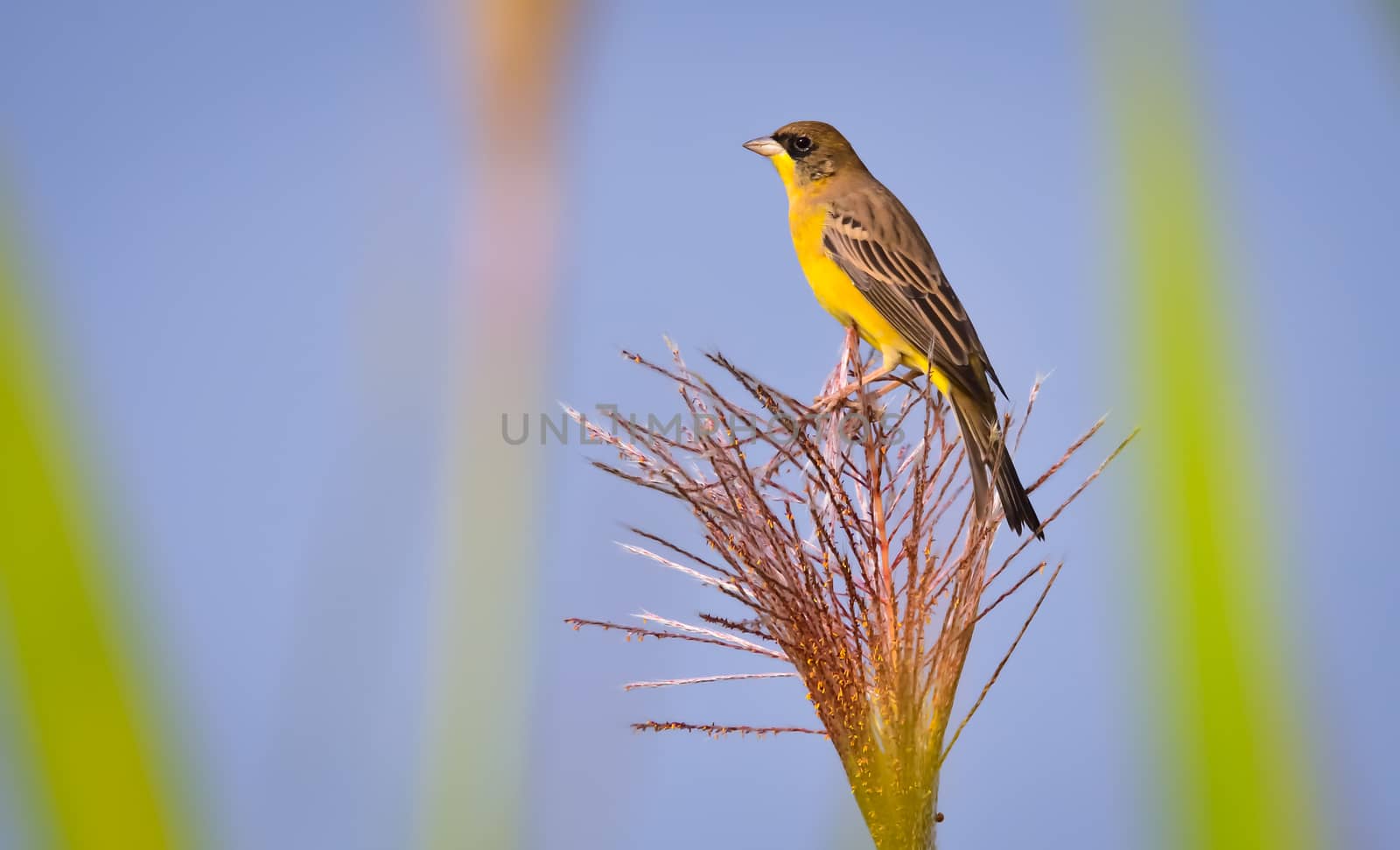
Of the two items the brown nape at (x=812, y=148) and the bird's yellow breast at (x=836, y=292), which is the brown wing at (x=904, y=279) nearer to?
the bird's yellow breast at (x=836, y=292)

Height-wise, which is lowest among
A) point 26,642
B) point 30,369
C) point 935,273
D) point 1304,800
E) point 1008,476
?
point 1304,800

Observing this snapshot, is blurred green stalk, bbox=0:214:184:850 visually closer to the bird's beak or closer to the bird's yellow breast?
the bird's yellow breast

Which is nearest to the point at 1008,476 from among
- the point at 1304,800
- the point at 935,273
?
the point at 935,273

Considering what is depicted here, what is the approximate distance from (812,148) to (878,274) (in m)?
0.86

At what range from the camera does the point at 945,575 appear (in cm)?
226

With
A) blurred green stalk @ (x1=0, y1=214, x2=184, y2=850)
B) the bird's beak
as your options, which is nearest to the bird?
the bird's beak

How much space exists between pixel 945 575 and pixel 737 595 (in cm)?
41

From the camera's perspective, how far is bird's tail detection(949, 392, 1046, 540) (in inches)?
93.0

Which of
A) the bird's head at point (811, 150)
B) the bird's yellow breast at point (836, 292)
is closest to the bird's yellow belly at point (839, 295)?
the bird's yellow breast at point (836, 292)

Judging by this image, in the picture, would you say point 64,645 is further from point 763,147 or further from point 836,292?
point 763,147

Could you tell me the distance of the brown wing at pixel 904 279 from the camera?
10.9 feet

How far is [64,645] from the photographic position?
543mm

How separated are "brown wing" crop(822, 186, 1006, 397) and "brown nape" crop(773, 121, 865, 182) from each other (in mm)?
229

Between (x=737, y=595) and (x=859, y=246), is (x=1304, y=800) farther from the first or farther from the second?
(x=859, y=246)
